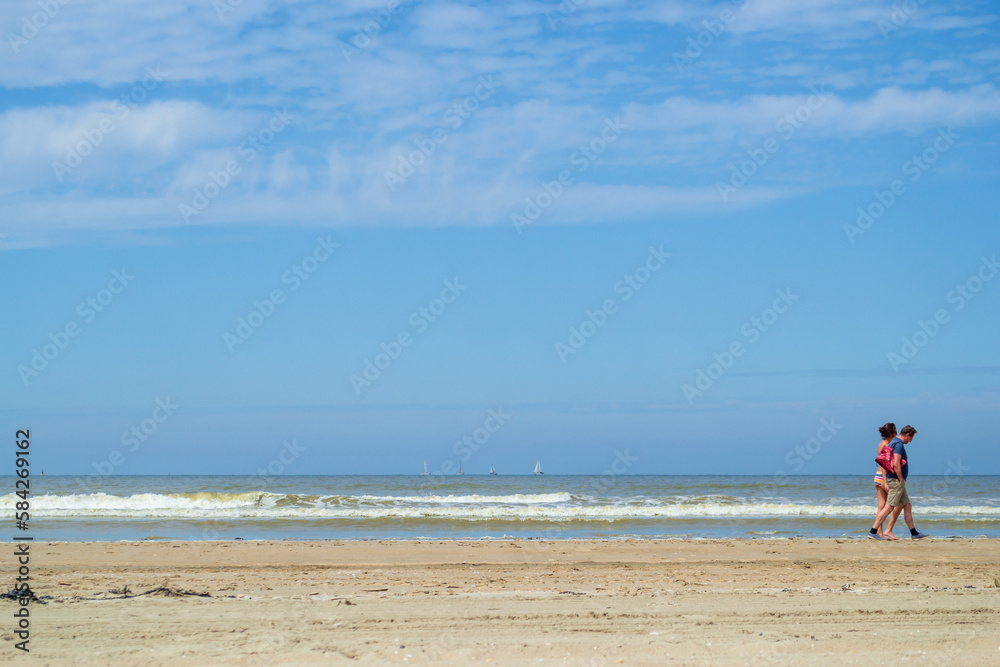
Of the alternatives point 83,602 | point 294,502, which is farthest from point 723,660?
point 294,502

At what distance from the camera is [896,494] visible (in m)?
12.1

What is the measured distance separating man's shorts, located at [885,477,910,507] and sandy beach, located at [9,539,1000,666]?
776mm

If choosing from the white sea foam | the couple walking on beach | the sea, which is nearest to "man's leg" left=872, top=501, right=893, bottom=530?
the couple walking on beach

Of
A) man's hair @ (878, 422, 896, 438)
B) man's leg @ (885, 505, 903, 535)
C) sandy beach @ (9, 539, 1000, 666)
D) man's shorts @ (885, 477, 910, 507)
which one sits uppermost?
man's hair @ (878, 422, 896, 438)

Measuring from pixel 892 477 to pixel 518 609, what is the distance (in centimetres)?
714

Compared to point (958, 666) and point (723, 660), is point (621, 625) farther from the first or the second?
point (958, 666)

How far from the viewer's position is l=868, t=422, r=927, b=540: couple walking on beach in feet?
38.9

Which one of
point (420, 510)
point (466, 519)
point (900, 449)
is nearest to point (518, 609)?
point (900, 449)

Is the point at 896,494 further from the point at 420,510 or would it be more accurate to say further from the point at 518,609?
the point at 420,510

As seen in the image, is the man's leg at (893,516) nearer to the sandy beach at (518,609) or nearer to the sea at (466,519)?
the sandy beach at (518,609)

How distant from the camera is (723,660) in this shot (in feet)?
19.1

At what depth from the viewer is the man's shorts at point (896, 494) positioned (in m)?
12.0

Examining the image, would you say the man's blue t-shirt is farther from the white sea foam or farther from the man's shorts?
the white sea foam

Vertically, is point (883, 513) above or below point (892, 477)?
below
